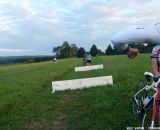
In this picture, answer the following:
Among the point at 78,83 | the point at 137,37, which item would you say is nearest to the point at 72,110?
the point at 78,83

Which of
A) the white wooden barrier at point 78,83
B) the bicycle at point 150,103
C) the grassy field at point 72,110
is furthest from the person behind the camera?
the white wooden barrier at point 78,83

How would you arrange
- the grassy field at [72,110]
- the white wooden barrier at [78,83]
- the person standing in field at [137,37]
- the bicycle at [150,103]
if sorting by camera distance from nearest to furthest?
the person standing in field at [137,37] → the bicycle at [150,103] → the grassy field at [72,110] → the white wooden barrier at [78,83]

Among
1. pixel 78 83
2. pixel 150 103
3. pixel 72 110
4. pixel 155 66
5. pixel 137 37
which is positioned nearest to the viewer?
pixel 137 37

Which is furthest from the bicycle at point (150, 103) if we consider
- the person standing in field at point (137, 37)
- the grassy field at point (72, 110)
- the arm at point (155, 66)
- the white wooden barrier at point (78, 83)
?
the white wooden barrier at point (78, 83)

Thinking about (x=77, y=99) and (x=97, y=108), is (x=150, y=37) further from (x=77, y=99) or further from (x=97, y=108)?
(x=77, y=99)

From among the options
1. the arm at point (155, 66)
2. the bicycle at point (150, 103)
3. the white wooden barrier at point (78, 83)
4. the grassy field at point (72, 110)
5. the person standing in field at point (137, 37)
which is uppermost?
the person standing in field at point (137, 37)

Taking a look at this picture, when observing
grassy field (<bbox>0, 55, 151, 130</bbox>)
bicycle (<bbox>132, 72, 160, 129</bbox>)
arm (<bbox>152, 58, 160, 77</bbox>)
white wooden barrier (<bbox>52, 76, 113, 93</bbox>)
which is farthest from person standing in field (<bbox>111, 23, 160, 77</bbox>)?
white wooden barrier (<bbox>52, 76, 113, 93</bbox>)

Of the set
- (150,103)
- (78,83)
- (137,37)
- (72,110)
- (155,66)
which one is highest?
(137,37)

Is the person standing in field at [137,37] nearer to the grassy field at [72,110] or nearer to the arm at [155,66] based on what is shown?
the arm at [155,66]

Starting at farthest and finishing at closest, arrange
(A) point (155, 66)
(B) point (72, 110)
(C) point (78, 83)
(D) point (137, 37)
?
(C) point (78, 83), (B) point (72, 110), (A) point (155, 66), (D) point (137, 37)

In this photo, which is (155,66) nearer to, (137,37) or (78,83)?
(137,37)

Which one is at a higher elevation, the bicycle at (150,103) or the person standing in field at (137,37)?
the person standing in field at (137,37)

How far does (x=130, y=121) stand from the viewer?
927 centimetres

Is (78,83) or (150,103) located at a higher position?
(150,103)
